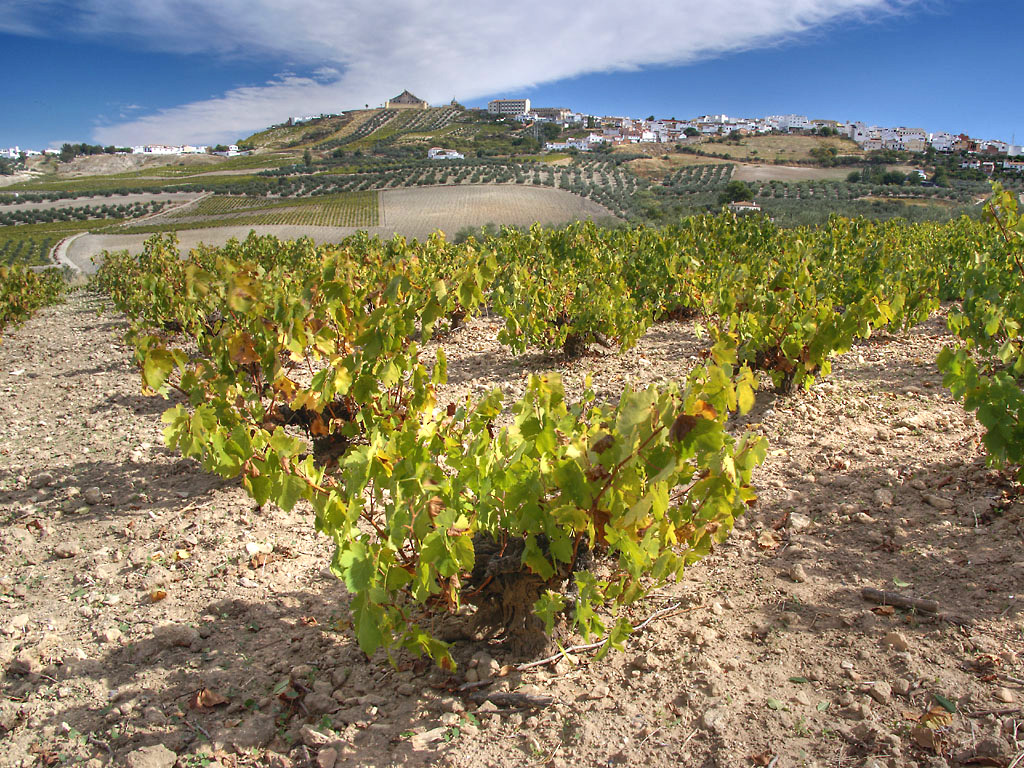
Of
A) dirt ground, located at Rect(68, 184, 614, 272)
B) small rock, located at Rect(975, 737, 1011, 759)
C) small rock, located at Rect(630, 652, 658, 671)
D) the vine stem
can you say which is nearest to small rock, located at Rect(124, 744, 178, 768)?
the vine stem

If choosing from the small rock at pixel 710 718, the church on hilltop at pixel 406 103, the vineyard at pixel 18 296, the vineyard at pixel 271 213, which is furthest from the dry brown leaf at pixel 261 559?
the church on hilltop at pixel 406 103

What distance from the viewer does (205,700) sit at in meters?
1.96

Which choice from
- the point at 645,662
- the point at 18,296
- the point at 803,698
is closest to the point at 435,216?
the point at 18,296

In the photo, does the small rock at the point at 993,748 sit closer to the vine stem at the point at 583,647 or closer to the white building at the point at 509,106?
the vine stem at the point at 583,647

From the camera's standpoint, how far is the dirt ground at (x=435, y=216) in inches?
1455

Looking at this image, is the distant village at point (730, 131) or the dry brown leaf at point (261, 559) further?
the distant village at point (730, 131)

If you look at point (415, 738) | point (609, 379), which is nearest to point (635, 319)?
point (609, 379)

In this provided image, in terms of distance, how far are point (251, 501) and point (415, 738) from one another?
2.19 metres

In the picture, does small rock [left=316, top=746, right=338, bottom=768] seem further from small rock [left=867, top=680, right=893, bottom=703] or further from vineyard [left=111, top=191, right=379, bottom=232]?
vineyard [left=111, top=191, right=379, bottom=232]

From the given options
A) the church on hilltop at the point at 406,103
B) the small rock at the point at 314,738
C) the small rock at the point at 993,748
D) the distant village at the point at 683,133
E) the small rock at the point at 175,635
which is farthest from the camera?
the church on hilltop at the point at 406,103

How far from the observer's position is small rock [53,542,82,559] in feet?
9.84

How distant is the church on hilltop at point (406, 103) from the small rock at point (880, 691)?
15850 centimetres

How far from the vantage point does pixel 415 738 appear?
1.76 metres

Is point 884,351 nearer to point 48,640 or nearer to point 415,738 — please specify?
point 415,738
